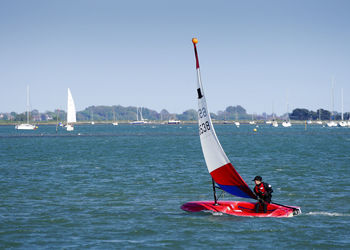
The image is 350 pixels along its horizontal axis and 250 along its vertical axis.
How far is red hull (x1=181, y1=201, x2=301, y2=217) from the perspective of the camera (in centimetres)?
2120

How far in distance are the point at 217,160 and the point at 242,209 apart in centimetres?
249

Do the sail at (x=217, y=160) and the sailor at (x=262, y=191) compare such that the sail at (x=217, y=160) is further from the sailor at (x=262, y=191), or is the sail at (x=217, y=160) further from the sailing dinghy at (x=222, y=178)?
the sailor at (x=262, y=191)

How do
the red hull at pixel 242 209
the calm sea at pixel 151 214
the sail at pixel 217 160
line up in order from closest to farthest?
the calm sea at pixel 151 214 < the red hull at pixel 242 209 < the sail at pixel 217 160

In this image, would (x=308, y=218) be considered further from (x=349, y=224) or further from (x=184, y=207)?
(x=184, y=207)

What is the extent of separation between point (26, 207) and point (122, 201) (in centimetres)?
507

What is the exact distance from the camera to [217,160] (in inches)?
854

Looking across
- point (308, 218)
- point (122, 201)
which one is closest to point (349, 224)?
point (308, 218)

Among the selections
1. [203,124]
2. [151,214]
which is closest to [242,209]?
[203,124]

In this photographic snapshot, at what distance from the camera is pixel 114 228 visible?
67.3 feet

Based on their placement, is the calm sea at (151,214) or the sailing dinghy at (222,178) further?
the sailing dinghy at (222,178)

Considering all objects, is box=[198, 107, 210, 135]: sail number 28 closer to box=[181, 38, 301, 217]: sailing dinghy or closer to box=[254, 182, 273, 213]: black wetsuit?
box=[181, 38, 301, 217]: sailing dinghy

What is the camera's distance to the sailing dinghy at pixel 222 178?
21255mm

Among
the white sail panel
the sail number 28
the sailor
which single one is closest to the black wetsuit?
the sailor

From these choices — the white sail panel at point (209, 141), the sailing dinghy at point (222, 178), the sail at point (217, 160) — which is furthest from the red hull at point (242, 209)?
the white sail panel at point (209, 141)
